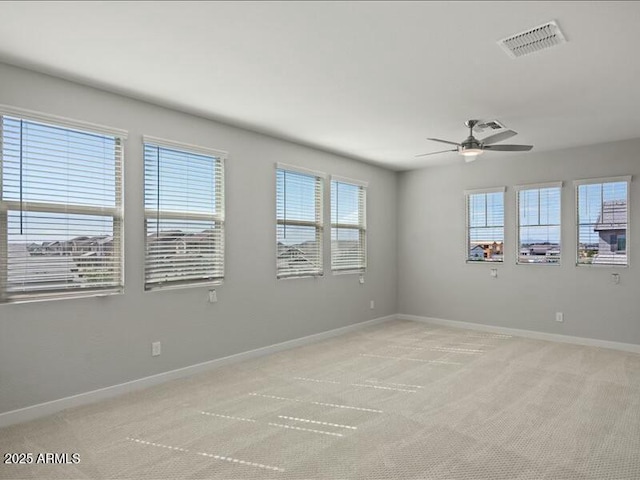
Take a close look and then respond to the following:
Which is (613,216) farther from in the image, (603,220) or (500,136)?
(500,136)

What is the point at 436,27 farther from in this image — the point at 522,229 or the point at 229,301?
the point at 522,229

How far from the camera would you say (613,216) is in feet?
17.7

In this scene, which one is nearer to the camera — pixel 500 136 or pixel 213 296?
pixel 500 136

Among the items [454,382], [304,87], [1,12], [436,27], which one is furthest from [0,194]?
[454,382]

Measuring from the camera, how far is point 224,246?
458cm

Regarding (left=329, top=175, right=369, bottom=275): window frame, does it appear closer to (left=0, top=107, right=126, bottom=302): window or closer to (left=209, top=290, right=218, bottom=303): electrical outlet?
(left=209, top=290, right=218, bottom=303): electrical outlet

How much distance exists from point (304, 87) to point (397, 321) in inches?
186

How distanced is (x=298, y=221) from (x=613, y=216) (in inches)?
161

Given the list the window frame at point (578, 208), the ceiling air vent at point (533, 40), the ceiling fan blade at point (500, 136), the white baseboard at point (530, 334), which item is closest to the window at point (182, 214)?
the ceiling fan blade at point (500, 136)

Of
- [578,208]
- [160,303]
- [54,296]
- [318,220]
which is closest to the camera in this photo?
[54,296]

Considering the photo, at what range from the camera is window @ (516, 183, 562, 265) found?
5.82 metres

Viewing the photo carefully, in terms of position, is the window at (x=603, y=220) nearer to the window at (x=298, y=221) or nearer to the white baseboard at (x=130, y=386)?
the window at (x=298, y=221)

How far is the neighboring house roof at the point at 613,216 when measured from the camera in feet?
17.5

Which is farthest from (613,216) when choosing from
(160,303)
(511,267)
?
(160,303)
